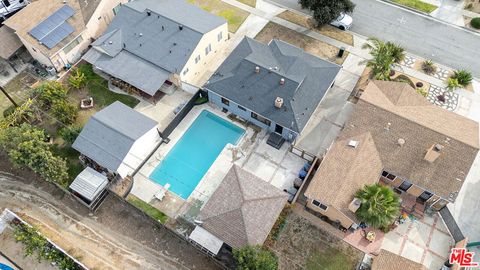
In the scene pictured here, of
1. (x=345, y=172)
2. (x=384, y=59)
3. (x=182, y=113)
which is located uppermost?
(x=384, y=59)

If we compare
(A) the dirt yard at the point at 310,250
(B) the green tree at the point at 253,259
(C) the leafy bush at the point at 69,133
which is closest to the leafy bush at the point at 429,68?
(A) the dirt yard at the point at 310,250

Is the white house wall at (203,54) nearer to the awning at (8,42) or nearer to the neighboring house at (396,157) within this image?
the neighboring house at (396,157)

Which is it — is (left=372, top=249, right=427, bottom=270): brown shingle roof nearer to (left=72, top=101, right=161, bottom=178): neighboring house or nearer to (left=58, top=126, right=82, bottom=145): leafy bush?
(left=72, top=101, right=161, bottom=178): neighboring house

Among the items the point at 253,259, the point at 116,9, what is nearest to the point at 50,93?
the point at 116,9

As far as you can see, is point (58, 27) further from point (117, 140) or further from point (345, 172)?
point (345, 172)

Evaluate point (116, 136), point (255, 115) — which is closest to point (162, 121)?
point (116, 136)

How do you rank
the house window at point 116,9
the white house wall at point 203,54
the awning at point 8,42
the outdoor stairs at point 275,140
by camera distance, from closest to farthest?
the outdoor stairs at point 275,140
the white house wall at point 203,54
the awning at point 8,42
the house window at point 116,9

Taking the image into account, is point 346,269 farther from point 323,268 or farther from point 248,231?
point 248,231
